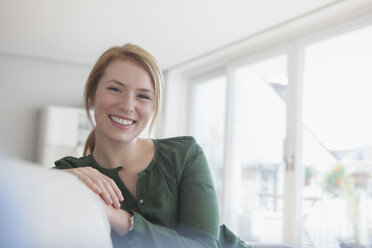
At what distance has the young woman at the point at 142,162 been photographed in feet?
3.75

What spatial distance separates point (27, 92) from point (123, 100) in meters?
6.09

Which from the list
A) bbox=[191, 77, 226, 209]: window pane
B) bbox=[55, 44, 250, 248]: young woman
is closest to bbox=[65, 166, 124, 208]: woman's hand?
bbox=[55, 44, 250, 248]: young woman

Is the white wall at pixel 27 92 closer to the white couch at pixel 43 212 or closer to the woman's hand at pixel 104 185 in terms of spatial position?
the woman's hand at pixel 104 185

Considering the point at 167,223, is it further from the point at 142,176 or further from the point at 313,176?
the point at 313,176

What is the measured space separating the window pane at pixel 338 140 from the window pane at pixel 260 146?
17.5 inches

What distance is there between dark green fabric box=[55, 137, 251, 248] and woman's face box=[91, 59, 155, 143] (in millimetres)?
104

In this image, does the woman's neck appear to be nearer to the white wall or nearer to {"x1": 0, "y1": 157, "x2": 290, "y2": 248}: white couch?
{"x1": 0, "y1": 157, "x2": 290, "y2": 248}: white couch

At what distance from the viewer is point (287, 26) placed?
4695 millimetres

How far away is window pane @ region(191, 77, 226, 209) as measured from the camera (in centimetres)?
634

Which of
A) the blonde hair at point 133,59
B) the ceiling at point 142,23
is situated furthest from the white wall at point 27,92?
the blonde hair at point 133,59

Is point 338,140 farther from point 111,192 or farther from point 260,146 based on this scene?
point 111,192

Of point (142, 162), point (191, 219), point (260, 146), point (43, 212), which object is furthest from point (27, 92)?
point (43, 212)

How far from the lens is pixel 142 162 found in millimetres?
1269

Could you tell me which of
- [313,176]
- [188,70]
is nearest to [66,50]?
[188,70]
